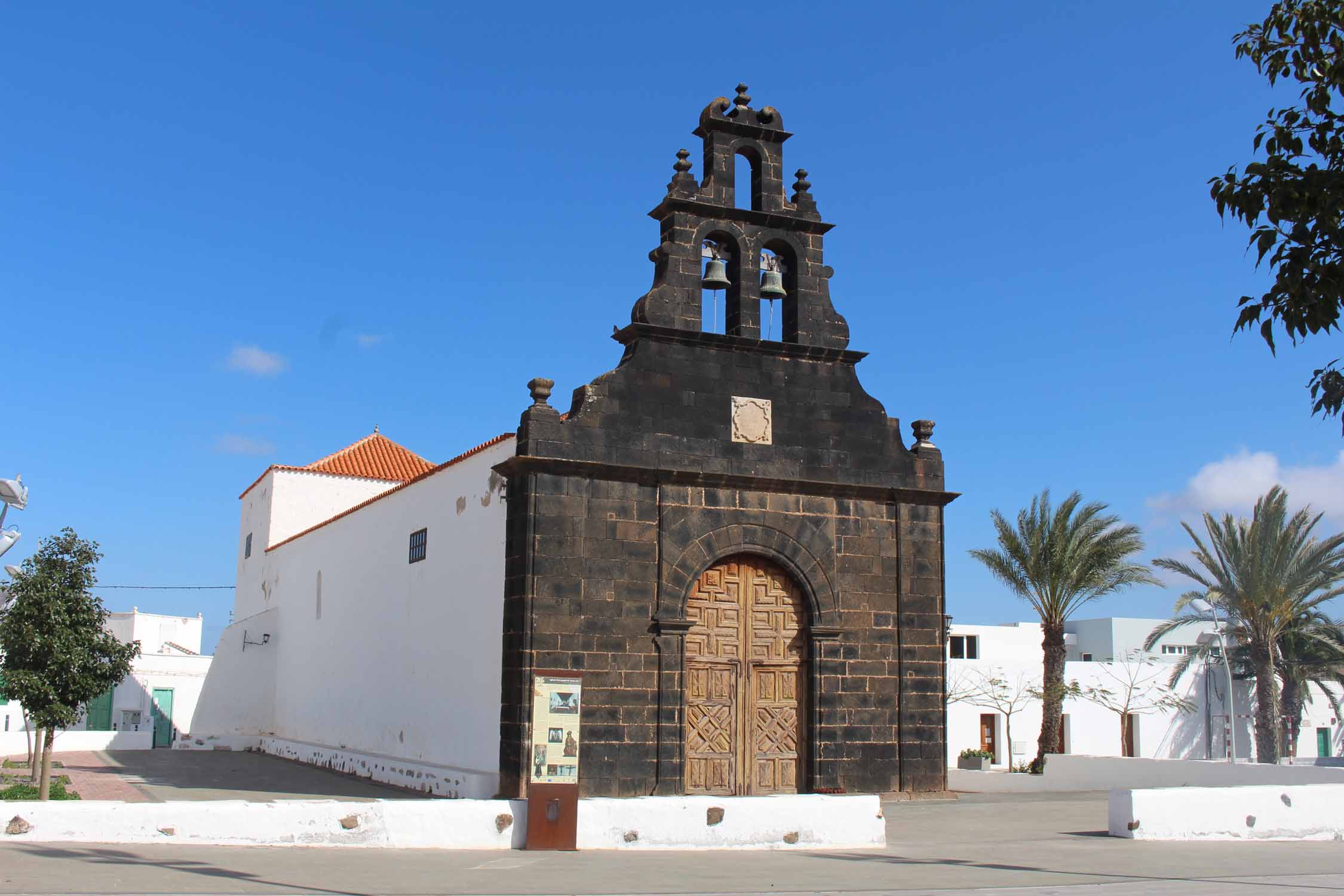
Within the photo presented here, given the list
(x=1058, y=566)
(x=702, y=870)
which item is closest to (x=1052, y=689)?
(x=1058, y=566)

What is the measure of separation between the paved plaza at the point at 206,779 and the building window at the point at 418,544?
11.2 feet

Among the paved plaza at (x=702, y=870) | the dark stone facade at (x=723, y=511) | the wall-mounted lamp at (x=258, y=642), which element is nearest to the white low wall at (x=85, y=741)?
the wall-mounted lamp at (x=258, y=642)

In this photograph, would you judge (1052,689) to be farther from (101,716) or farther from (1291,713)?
(101,716)

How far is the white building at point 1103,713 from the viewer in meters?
31.0

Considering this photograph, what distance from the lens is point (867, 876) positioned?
994 cm

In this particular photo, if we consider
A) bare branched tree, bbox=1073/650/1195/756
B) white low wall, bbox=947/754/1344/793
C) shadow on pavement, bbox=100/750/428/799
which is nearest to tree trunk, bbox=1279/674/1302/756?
bare branched tree, bbox=1073/650/1195/756

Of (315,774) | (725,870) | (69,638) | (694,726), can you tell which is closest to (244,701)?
(315,774)

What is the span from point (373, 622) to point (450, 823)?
1022 centimetres

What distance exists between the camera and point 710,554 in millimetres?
15523

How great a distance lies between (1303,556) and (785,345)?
16699 mm

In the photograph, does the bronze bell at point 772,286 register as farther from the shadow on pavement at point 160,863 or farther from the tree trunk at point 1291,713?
the tree trunk at point 1291,713

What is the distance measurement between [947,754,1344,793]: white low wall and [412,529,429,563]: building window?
29.0 feet

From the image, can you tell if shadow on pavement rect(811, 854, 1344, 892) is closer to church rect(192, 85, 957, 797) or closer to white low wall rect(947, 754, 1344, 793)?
church rect(192, 85, 957, 797)

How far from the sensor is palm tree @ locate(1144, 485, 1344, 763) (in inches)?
1052
